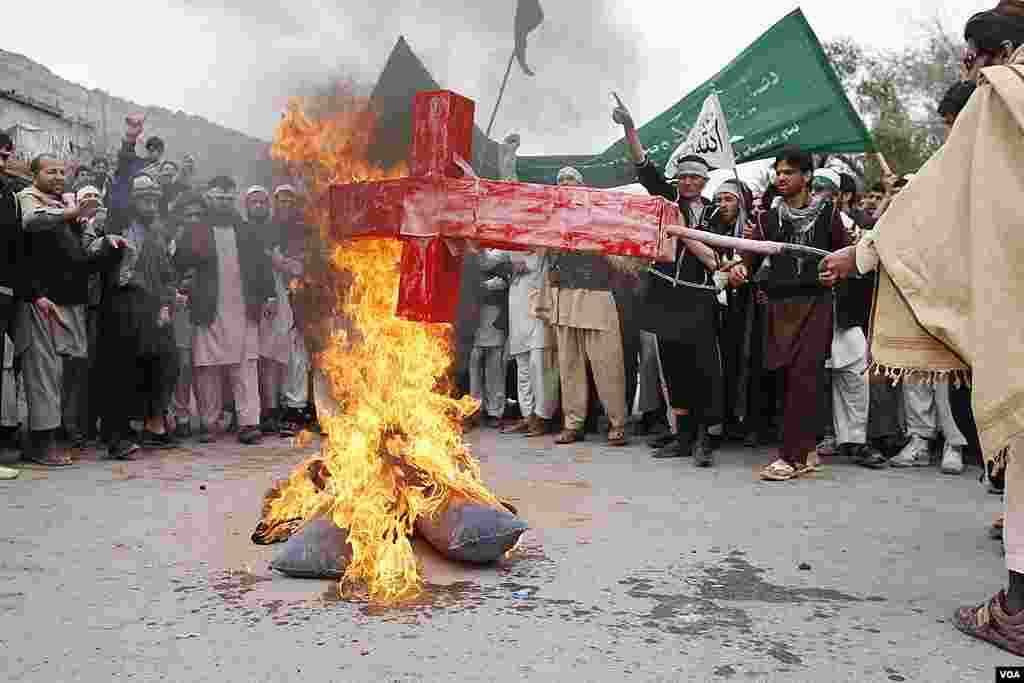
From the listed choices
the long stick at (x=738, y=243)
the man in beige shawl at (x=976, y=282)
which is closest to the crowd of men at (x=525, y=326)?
the long stick at (x=738, y=243)

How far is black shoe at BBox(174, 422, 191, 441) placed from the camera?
8312mm

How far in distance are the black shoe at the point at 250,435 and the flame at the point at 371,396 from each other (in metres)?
3.36

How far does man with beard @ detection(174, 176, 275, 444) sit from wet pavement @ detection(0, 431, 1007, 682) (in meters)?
2.01

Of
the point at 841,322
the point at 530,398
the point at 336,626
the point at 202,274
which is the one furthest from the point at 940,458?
the point at 202,274

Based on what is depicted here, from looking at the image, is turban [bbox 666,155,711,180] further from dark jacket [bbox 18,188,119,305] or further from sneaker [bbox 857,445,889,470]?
dark jacket [bbox 18,188,119,305]

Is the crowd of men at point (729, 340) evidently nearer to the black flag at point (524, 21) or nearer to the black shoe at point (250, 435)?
the black flag at point (524, 21)

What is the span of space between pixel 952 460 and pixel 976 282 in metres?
4.08

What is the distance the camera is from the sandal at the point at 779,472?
21.4ft

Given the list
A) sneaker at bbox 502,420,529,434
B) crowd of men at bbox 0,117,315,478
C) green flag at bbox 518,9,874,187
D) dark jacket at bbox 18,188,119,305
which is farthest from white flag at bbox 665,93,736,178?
dark jacket at bbox 18,188,119,305

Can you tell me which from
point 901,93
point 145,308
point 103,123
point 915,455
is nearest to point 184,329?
point 145,308

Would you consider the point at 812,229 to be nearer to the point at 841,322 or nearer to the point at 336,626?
the point at 841,322

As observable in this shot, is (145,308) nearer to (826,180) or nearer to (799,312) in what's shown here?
(799,312)

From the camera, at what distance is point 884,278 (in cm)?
365

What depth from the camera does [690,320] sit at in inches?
288
